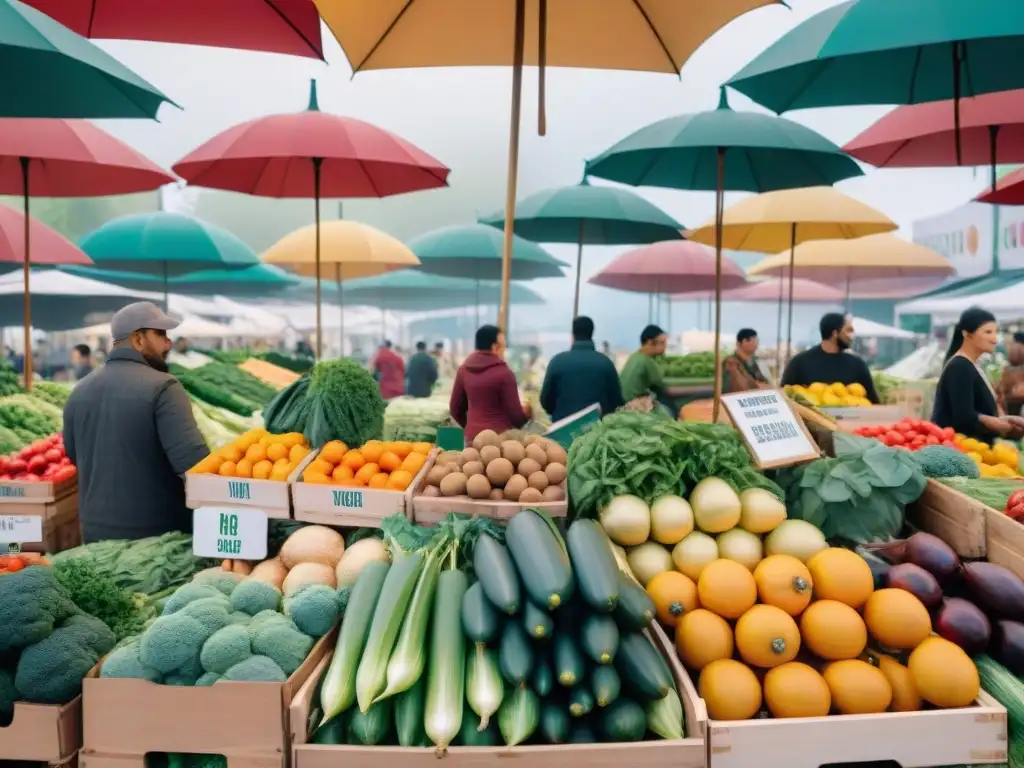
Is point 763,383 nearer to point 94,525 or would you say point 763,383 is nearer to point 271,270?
point 94,525

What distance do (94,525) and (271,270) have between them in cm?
1243

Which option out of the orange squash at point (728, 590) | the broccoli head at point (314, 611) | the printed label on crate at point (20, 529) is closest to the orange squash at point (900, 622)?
the orange squash at point (728, 590)

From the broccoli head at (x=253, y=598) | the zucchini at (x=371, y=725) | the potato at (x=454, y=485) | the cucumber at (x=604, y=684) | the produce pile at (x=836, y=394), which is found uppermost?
the produce pile at (x=836, y=394)

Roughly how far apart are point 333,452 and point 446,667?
133cm

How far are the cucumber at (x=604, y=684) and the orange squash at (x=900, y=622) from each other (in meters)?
0.84

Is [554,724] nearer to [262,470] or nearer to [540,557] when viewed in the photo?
[540,557]

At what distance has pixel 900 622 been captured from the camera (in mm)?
2268

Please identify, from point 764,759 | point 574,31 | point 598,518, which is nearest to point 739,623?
point 764,759

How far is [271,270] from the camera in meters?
15.1

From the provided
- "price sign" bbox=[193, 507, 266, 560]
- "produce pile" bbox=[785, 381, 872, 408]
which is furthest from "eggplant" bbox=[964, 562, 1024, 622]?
"produce pile" bbox=[785, 381, 872, 408]

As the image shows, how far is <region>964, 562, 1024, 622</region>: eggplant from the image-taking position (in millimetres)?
2406

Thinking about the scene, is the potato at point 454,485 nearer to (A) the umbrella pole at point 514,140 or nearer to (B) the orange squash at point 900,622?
(A) the umbrella pole at point 514,140

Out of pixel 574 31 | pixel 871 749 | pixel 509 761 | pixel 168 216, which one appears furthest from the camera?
pixel 168 216

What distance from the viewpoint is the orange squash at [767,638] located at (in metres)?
2.19
